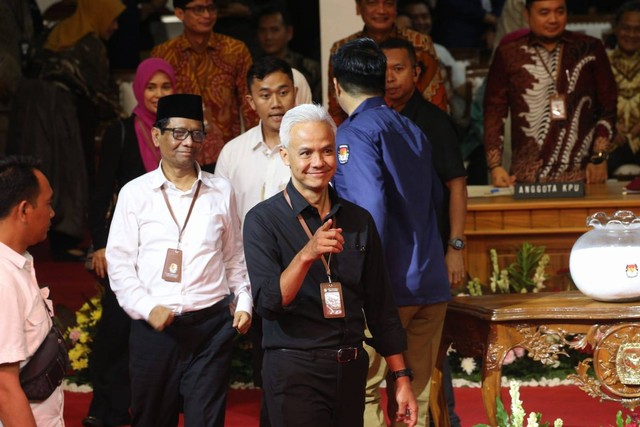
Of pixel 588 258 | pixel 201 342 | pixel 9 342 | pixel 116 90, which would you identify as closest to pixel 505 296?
pixel 588 258

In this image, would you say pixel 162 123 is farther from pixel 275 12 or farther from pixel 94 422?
pixel 275 12

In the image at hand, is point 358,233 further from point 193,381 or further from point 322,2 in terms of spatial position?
point 322,2

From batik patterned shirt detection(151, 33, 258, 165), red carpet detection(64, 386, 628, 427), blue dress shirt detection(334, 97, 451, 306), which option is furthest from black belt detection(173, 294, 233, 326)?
batik patterned shirt detection(151, 33, 258, 165)

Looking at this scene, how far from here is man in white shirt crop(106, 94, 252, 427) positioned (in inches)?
166

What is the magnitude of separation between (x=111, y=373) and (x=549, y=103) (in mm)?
2882

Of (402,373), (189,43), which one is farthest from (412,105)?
(189,43)

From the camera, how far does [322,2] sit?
7457 millimetres

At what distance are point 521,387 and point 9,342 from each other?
3457 mm

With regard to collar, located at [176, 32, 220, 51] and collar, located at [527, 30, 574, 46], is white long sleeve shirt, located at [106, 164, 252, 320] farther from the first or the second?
collar, located at [527, 30, 574, 46]

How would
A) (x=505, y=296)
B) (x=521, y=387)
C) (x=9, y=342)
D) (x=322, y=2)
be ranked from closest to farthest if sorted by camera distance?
(x=9, y=342) → (x=505, y=296) → (x=521, y=387) → (x=322, y=2)

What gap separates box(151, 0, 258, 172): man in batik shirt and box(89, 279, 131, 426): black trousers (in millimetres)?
1138

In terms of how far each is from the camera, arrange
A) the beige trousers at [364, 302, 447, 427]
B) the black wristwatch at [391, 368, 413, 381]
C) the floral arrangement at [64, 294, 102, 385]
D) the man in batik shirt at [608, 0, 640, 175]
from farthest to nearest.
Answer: the man in batik shirt at [608, 0, 640, 175] < the floral arrangement at [64, 294, 102, 385] < the beige trousers at [364, 302, 447, 427] < the black wristwatch at [391, 368, 413, 381]

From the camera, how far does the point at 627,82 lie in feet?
27.9

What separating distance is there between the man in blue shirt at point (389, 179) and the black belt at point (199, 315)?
0.55 meters
